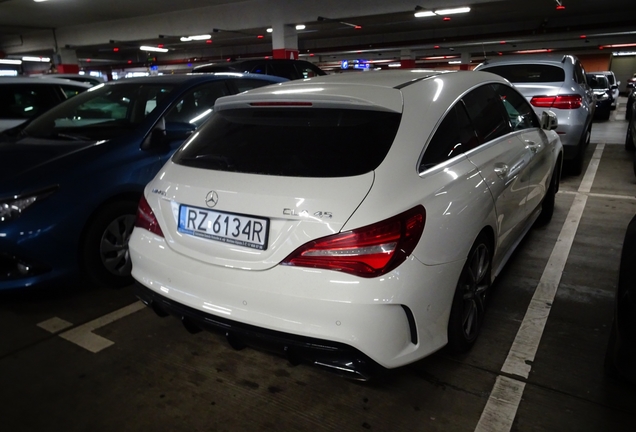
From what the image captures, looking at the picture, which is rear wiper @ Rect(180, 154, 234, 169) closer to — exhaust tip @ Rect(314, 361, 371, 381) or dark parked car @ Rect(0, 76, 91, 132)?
exhaust tip @ Rect(314, 361, 371, 381)

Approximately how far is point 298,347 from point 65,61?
27111mm

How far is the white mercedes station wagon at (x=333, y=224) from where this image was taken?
73.3 inches

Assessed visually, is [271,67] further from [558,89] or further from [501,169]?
[501,169]

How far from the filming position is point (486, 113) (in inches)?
116

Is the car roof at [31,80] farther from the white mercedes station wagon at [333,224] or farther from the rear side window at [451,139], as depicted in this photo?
the rear side window at [451,139]

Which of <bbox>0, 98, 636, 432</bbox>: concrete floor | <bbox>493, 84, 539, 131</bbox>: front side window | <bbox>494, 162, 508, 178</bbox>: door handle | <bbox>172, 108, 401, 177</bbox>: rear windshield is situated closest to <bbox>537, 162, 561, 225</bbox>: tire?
<bbox>493, 84, 539, 131</bbox>: front side window

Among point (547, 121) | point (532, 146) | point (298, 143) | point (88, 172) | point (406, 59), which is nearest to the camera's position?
point (298, 143)

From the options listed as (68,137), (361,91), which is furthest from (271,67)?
(361,91)

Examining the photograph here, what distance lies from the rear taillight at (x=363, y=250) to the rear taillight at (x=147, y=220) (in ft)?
2.76

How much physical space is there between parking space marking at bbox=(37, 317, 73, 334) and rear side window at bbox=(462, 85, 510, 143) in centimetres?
280

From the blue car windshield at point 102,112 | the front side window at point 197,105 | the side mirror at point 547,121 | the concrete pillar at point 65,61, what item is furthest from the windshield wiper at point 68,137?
the concrete pillar at point 65,61

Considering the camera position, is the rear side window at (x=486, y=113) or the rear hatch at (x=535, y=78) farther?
the rear hatch at (x=535, y=78)

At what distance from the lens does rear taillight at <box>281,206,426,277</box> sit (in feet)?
6.05

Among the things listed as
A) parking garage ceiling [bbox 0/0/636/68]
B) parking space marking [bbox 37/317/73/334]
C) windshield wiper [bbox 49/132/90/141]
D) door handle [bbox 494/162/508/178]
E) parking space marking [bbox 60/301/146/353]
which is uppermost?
parking garage ceiling [bbox 0/0/636/68]
